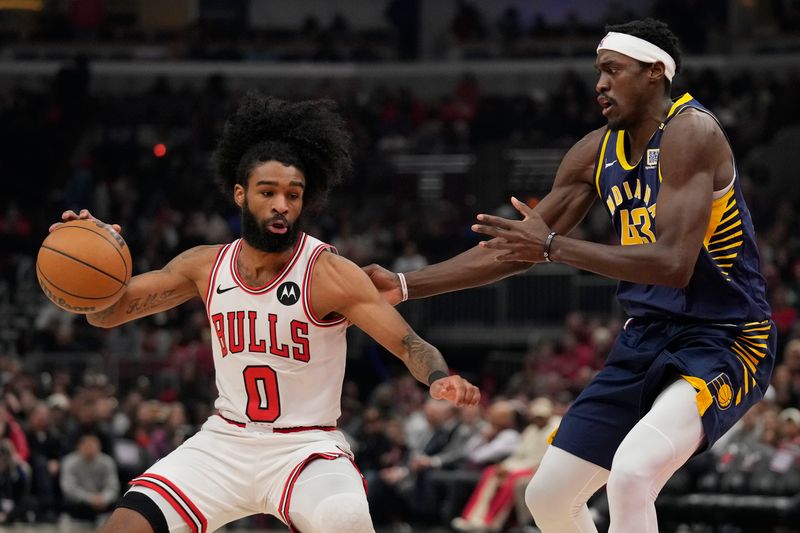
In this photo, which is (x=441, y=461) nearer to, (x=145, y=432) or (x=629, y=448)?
(x=145, y=432)

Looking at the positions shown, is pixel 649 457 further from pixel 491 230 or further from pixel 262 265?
pixel 262 265

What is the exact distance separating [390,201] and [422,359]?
16.8 meters

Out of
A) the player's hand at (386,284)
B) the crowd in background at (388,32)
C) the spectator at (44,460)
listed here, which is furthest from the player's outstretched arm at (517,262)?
the crowd in background at (388,32)

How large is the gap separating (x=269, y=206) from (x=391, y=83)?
2092 centimetres

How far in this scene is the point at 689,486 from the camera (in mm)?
12898

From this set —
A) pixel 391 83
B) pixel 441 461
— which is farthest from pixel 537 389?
pixel 391 83

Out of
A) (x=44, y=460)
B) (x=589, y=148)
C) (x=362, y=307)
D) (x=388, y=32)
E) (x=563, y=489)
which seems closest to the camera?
(x=563, y=489)

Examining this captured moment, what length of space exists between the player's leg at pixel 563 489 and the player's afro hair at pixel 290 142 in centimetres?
173

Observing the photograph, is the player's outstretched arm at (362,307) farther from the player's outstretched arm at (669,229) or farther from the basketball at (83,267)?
the basketball at (83,267)

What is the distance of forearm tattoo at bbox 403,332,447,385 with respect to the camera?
5.66m

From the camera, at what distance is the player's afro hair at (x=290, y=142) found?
615 centimetres

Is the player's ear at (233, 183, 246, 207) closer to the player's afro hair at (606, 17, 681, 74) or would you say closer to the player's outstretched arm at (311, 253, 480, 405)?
the player's outstretched arm at (311, 253, 480, 405)

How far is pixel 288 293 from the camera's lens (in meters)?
5.90

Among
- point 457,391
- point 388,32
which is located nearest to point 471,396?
point 457,391
